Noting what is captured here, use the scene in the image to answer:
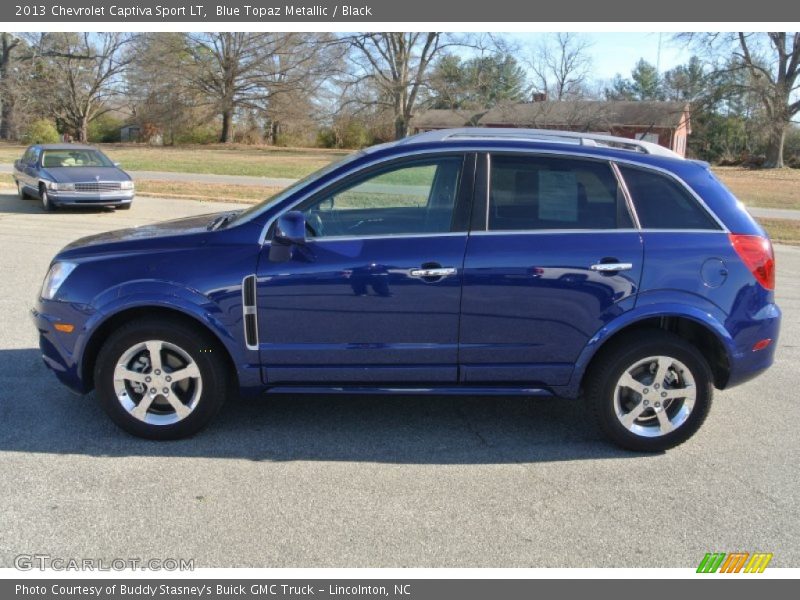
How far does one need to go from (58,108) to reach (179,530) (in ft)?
209

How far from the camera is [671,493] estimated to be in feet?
12.8

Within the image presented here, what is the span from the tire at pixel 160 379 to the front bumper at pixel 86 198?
1192 cm

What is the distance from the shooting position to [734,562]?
3.32 metres

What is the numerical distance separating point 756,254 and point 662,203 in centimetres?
63

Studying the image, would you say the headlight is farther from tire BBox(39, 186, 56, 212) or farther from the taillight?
tire BBox(39, 186, 56, 212)

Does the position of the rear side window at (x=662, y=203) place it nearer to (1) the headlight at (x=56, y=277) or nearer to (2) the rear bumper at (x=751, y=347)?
(2) the rear bumper at (x=751, y=347)

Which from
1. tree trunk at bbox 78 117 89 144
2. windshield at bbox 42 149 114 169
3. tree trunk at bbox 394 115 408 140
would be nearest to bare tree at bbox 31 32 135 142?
tree trunk at bbox 78 117 89 144

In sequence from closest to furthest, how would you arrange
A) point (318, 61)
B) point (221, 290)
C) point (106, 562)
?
point (106, 562) → point (221, 290) → point (318, 61)

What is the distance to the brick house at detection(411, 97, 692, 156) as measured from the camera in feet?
160

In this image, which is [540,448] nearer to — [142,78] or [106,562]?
[106,562]

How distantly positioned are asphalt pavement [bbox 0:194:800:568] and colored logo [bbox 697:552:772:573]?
0.14 feet

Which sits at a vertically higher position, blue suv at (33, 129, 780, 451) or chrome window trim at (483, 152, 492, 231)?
chrome window trim at (483, 152, 492, 231)

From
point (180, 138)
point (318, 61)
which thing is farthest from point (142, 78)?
point (318, 61)

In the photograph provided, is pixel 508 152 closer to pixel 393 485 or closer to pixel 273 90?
pixel 393 485
